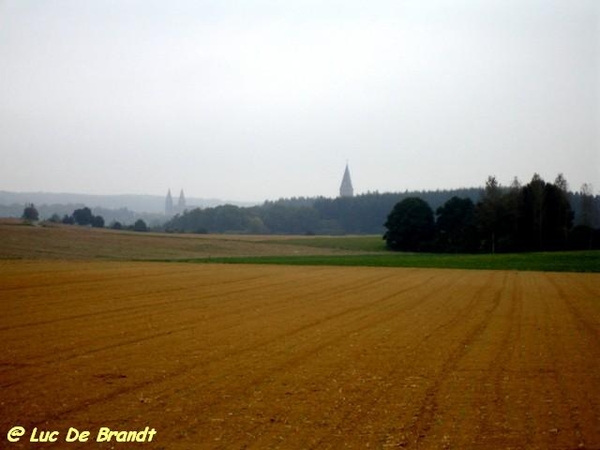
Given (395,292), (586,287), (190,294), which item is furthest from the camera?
(586,287)

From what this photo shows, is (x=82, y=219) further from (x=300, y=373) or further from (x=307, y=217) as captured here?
(x=300, y=373)

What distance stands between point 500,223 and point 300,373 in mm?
83444

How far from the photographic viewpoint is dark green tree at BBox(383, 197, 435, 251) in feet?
318

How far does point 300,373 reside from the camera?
1242 centimetres

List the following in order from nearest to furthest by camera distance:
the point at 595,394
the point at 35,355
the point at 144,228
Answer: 1. the point at 595,394
2. the point at 35,355
3. the point at 144,228

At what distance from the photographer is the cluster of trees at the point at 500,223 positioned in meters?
89.0

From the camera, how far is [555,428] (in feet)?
29.5

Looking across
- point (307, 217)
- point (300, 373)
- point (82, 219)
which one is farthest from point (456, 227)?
point (300, 373)

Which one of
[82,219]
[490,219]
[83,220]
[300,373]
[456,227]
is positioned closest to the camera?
[300,373]

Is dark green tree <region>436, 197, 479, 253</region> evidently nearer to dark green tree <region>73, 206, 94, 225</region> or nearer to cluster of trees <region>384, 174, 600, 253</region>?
cluster of trees <region>384, 174, 600, 253</region>

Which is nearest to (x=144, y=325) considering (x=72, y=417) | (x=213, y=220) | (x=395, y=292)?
(x=72, y=417)

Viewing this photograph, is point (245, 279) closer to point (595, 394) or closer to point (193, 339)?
point (193, 339)

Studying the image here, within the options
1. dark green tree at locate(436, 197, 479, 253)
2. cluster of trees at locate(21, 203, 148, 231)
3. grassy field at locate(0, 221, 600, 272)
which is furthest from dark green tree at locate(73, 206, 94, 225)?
dark green tree at locate(436, 197, 479, 253)

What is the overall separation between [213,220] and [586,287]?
13443cm
